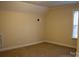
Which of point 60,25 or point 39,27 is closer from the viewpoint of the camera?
point 60,25

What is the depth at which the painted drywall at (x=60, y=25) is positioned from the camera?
3.44m

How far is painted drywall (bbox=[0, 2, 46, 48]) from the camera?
313 centimetres

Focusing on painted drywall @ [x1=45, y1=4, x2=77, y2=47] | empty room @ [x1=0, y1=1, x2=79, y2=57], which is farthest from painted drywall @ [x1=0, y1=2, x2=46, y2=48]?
painted drywall @ [x1=45, y1=4, x2=77, y2=47]

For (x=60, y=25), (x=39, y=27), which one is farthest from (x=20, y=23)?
(x=60, y=25)

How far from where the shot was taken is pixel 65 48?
337 cm

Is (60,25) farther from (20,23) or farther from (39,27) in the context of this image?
(20,23)

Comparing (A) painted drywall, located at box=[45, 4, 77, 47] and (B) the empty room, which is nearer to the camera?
(B) the empty room

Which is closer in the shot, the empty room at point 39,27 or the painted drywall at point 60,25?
the empty room at point 39,27

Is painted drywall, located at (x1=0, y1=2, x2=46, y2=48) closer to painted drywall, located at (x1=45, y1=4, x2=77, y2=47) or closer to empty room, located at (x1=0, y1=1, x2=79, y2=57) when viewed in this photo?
empty room, located at (x1=0, y1=1, x2=79, y2=57)

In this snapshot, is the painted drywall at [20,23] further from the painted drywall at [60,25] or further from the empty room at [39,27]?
the painted drywall at [60,25]

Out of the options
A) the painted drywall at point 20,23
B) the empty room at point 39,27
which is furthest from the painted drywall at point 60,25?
the painted drywall at point 20,23

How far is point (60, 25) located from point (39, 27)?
0.72 meters

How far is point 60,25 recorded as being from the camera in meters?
3.61

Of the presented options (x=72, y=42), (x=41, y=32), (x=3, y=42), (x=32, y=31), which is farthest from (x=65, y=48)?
(x=3, y=42)
